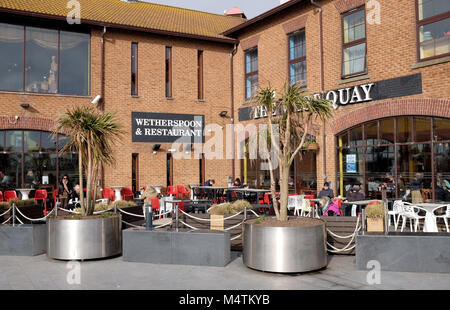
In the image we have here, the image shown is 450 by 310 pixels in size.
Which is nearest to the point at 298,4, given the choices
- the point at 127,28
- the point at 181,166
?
→ the point at 127,28

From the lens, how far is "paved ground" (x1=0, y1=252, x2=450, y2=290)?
5.97 meters

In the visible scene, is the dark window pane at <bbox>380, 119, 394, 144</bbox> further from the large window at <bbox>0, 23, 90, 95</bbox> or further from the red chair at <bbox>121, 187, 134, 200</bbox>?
the large window at <bbox>0, 23, 90, 95</bbox>

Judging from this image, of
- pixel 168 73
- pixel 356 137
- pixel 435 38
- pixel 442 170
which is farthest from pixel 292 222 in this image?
pixel 168 73

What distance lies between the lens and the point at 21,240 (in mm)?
8516

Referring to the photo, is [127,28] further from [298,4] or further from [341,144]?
[341,144]

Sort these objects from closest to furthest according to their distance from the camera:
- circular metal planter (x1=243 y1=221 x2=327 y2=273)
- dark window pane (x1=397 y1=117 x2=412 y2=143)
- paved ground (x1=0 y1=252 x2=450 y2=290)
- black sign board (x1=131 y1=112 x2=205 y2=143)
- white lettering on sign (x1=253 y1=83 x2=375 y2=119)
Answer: paved ground (x1=0 y1=252 x2=450 y2=290) → circular metal planter (x1=243 y1=221 x2=327 y2=273) → dark window pane (x1=397 y1=117 x2=412 y2=143) → white lettering on sign (x1=253 y1=83 x2=375 y2=119) → black sign board (x1=131 y1=112 x2=205 y2=143)

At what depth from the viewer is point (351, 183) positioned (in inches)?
550

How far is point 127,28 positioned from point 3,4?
4671 mm

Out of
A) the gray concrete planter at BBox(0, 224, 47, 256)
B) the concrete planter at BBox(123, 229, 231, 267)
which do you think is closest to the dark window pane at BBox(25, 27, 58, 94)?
the gray concrete planter at BBox(0, 224, 47, 256)

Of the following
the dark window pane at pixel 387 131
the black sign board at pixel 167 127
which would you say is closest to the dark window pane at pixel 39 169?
the black sign board at pixel 167 127

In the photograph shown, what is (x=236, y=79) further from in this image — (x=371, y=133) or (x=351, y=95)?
(x=371, y=133)

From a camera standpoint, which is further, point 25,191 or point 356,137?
point 25,191

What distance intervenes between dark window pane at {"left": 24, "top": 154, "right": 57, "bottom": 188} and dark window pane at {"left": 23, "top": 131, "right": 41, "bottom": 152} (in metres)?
0.27

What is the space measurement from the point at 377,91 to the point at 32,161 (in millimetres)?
12862
